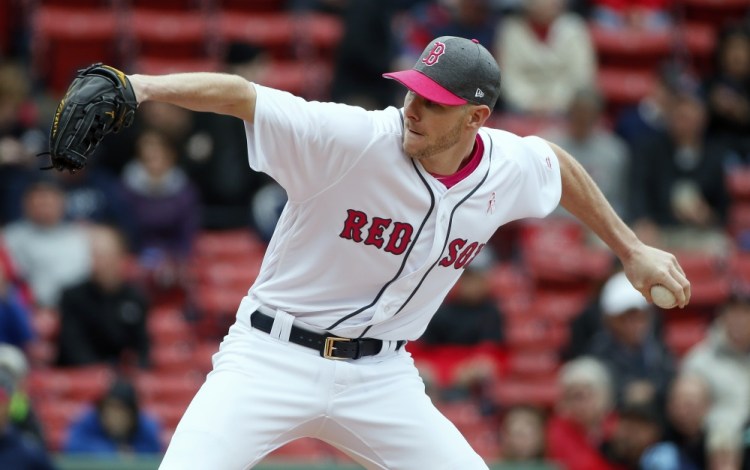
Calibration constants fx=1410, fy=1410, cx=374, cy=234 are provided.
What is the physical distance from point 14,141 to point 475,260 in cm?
328

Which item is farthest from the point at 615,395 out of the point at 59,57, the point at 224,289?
the point at 59,57

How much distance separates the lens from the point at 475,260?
9.51 m

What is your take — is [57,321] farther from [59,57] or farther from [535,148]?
[535,148]

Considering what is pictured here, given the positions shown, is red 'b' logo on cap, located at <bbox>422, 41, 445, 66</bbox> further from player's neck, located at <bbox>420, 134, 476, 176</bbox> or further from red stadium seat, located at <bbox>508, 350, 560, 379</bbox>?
red stadium seat, located at <bbox>508, 350, 560, 379</bbox>

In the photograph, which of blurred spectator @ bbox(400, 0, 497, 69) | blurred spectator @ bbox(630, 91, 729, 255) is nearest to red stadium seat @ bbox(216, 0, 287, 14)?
blurred spectator @ bbox(400, 0, 497, 69)

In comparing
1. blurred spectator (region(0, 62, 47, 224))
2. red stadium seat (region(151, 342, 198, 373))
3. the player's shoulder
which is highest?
the player's shoulder

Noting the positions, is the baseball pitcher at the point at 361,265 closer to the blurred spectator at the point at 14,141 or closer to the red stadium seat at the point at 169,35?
the blurred spectator at the point at 14,141

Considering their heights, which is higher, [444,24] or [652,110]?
[444,24]

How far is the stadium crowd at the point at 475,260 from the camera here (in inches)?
338

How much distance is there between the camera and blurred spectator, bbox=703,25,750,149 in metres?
11.7

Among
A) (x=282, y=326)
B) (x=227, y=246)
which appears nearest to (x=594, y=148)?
(x=227, y=246)

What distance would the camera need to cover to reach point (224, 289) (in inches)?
393

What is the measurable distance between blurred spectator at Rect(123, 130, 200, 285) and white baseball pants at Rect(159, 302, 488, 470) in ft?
16.0

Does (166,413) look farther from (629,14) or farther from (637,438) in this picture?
(629,14)
